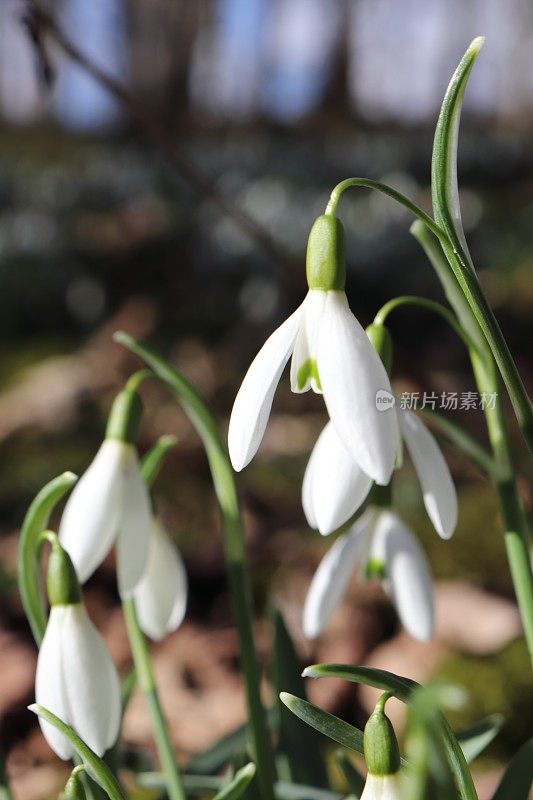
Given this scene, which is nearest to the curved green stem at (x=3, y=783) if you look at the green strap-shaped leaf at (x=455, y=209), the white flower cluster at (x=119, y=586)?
the white flower cluster at (x=119, y=586)

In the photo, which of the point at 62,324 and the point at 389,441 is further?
the point at 62,324

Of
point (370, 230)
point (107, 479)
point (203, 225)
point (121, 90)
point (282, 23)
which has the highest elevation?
point (282, 23)

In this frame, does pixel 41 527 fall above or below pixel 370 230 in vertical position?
below

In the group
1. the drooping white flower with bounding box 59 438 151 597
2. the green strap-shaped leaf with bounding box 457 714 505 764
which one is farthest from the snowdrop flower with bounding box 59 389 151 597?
the green strap-shaped leaf with bounding box 457 714 505 764

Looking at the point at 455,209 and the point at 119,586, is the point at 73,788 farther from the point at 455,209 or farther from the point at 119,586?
the point at 455,209

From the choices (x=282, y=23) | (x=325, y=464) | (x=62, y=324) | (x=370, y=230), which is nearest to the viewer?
(x=325, y=464)

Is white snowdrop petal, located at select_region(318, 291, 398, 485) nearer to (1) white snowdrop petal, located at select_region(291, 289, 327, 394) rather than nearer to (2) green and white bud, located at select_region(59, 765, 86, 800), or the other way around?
(1) white snowdrop petal, located at select_region(291, 289, 327, 394)

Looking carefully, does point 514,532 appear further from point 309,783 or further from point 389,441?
point 309,783

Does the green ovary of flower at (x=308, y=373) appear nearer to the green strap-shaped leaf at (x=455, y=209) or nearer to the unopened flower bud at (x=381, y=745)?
the green strap-shaped leaf at (x=455, y=209)

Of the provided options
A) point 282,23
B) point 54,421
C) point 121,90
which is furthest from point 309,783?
point 282,23
